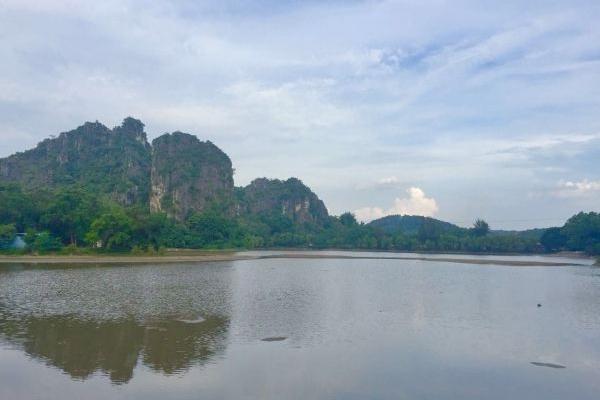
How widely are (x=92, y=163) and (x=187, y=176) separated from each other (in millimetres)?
27258

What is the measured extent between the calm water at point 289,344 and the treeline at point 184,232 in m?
30.7

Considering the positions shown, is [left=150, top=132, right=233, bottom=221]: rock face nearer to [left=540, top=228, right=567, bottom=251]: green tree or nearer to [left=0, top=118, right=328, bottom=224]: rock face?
[left=0, top=118, right=328, bottom=224]: rock face

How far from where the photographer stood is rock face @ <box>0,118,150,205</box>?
111188 mm

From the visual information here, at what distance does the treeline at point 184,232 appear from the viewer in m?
61.0

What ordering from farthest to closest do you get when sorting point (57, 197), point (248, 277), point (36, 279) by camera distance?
point (57, 197)
point (248, 277)
point (36, 279)

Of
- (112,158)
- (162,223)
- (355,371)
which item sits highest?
(112,158)

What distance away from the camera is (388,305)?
87.1 ft

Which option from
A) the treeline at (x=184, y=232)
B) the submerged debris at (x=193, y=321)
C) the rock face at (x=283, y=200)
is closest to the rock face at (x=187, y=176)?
the treeline at (x=184, y=232)

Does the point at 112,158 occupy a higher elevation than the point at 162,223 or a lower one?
higher

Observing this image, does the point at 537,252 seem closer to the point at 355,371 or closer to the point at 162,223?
the point at 162,223

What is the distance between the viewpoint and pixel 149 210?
9975 cm

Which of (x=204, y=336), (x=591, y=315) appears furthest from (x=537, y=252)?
(x=204, y=336)

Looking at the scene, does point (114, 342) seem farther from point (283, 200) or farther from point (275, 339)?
point (283, 200)

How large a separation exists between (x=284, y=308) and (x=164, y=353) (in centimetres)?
994
